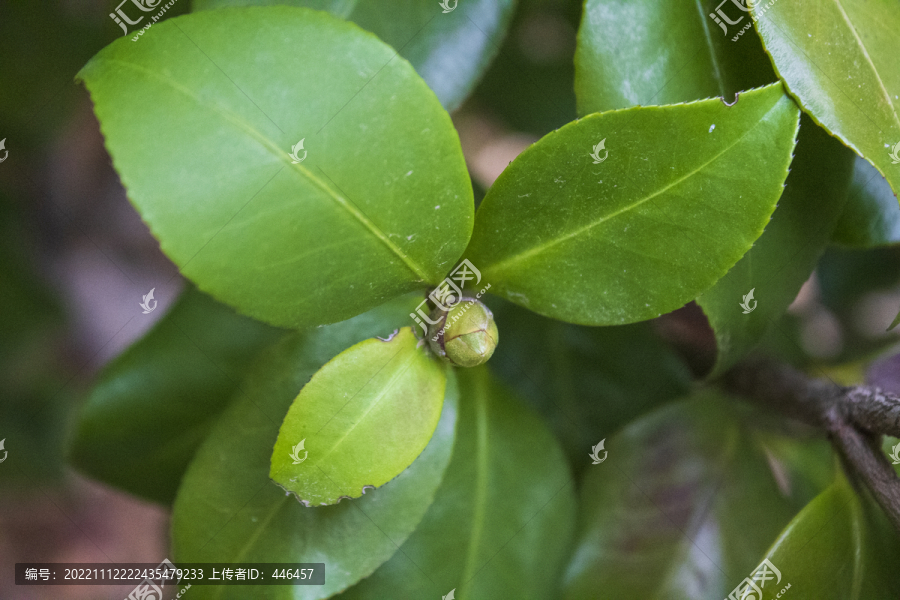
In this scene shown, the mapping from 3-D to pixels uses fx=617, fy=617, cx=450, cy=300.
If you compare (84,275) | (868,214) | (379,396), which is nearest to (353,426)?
(379,396)

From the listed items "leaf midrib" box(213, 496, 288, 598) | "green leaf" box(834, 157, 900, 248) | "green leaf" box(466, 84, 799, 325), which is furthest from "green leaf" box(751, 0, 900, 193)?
"leaf midrib" box(213, 496, 288, 598)

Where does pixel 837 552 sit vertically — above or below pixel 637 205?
below

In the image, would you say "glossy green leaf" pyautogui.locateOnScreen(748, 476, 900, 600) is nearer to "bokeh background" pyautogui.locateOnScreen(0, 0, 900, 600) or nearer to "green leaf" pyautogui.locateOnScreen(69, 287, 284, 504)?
"bokeh background" pyautogui.locateOnScreen(0, 0, 900, 600)

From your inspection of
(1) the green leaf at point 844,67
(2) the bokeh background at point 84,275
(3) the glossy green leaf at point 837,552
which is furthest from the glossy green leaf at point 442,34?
(3) the glossy green leaf at point 837,552

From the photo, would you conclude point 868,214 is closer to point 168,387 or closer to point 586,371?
point 586,371

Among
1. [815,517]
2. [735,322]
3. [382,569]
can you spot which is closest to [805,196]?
[735,322]

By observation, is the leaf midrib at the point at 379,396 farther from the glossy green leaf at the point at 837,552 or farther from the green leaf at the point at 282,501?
the glossy green leaf at the point at 837,552
